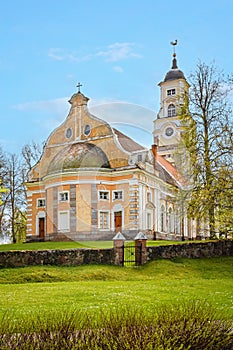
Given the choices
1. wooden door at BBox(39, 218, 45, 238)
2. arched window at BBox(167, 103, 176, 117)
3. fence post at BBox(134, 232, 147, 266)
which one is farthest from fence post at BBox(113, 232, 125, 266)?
arched window at BBox(167, 103, 176, 117)

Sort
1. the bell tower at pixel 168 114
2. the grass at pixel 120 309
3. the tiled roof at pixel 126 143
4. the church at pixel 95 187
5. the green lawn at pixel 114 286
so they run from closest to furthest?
the grass at pixel 120 309, the green lawn at pixel 114 286, the church at pixel 95 187, the tiled roof at pixel 126 143, the bell tower at pixel 168 114

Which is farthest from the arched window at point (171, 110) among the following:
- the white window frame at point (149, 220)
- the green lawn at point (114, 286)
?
the green lawn at point (114, 286)

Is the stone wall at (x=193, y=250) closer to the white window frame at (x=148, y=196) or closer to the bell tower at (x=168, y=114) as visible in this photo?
the white window frame at (x=148, y=196)

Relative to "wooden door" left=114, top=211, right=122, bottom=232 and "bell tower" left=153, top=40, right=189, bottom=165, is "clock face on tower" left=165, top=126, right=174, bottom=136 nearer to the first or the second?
"bell tower" left=153, top=40, right=189, bottom=165

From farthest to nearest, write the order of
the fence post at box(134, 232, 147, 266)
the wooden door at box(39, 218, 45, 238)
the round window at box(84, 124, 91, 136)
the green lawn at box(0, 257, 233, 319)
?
the wooden door at box(39, 218, 45, 238), the round window at box(84, 124, 91, 136), the fence post at box(134, 232, 147, 266), the green lawn at box(0, 257, 233, 319)

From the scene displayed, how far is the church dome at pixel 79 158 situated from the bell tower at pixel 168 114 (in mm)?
15437

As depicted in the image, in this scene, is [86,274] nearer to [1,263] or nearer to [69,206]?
[1,263]

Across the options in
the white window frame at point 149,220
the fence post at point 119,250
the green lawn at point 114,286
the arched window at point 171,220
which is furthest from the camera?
the arched window at point 171,220

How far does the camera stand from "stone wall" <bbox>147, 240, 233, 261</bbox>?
25.8 metres

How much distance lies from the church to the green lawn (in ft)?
31.0

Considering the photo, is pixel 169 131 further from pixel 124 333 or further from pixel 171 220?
pixel 124 333

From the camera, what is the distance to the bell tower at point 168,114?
54281mm

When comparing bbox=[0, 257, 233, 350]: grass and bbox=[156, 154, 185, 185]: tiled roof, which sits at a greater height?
bbox=[156, 154, 185, 185]: tiled roof

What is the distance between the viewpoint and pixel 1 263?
2352 cm
